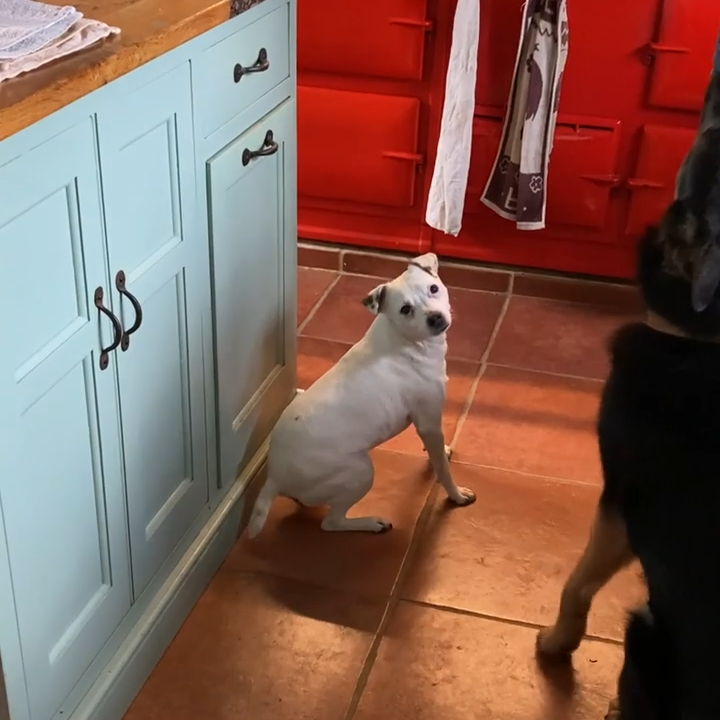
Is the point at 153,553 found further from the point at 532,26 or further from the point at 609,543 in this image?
the point at 532,26

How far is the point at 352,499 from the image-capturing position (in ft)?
6.26

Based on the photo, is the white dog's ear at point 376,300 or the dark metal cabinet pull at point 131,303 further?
the white dog's ear at point 376,300

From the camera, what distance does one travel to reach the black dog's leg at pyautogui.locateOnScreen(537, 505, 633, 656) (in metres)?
1.50

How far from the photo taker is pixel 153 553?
5.27ft

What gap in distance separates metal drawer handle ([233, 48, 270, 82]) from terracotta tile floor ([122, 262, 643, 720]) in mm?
844

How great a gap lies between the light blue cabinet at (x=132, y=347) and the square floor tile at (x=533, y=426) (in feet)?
1.97

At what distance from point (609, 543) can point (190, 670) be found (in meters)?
0.73

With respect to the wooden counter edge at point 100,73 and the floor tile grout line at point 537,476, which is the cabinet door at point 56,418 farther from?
the floor tile grout line at point 537,476

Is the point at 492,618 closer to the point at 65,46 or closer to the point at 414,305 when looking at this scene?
the point at 414,305

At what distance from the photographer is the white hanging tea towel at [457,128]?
2.52 m

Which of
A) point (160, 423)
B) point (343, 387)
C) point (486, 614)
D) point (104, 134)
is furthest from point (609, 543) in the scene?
point (104, 134)

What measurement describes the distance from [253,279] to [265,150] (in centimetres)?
24

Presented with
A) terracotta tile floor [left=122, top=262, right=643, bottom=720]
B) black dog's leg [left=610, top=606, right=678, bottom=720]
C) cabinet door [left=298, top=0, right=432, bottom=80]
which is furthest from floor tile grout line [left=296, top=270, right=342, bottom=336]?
black dog's leg [left=610, top=606, right=678, bottom=720]

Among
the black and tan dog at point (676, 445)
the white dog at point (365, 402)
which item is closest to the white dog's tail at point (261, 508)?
the white dog at point (365, 402)
